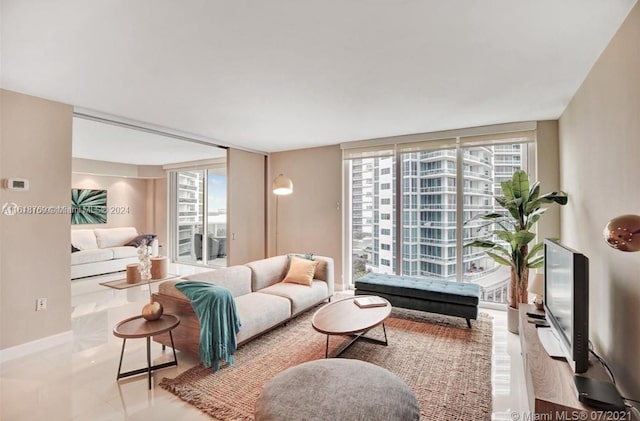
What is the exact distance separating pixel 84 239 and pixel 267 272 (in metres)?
4.94

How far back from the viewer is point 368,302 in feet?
9.96

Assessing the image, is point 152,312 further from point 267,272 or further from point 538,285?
point 538,285

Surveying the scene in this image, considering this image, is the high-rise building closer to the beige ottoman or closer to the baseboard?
the beige ottoman

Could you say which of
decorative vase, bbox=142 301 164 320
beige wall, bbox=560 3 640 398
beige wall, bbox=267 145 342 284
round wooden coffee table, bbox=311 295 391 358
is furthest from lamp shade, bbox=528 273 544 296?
decorative vase, bbox=142 301 164 320

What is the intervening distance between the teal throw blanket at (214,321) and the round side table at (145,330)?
23 cm

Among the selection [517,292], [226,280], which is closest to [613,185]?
[517,292]

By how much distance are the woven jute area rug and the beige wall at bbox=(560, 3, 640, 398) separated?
2.92 feet

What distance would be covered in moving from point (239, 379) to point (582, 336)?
229 cm

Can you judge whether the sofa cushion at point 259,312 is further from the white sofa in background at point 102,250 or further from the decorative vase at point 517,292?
the white sofa in background at point 102,250

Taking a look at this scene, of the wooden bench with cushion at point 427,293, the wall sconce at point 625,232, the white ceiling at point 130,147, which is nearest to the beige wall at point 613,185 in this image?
the wall sconce at point 625,232

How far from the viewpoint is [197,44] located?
200 cm

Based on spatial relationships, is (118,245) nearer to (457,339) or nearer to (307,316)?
(307,316)

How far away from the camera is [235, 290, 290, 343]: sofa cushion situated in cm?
281

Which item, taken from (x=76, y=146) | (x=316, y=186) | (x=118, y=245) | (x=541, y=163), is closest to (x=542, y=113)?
(x=541, y=163)
